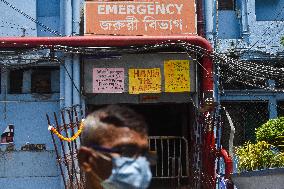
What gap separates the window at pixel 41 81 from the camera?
11.3 m

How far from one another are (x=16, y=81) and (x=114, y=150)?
30.0 feet

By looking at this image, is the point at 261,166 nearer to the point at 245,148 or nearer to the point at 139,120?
the point at 245,148

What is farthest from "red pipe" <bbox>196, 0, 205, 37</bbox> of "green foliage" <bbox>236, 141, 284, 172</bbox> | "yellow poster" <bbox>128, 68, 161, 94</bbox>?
"green foliage" <bbox>236, 141, 284, 172</bbox>

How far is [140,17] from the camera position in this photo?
33.4 feet

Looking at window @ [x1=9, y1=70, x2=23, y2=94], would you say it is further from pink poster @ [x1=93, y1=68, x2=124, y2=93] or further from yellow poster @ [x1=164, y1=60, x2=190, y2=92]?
yellow poster @ [x1=164, y1=60, x2=190, y2=92]

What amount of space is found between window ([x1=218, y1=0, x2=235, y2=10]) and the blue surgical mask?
10.9 meters

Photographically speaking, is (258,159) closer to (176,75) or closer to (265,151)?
(265,151)

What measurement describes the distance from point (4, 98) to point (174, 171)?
4.24 metres

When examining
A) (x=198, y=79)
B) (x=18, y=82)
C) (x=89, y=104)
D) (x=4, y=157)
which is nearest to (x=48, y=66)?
(x=18, y=82)

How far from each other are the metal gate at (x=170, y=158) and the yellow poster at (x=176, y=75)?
1524 millimetres

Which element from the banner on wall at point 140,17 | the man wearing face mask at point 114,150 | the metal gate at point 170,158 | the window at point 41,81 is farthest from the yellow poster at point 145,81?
the man wearing face mask at point 114,150

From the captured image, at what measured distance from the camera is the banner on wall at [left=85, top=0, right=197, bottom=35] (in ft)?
33.3

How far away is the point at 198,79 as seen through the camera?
10242 mm

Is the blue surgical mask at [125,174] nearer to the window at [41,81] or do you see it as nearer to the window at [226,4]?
the window at [41,81]
